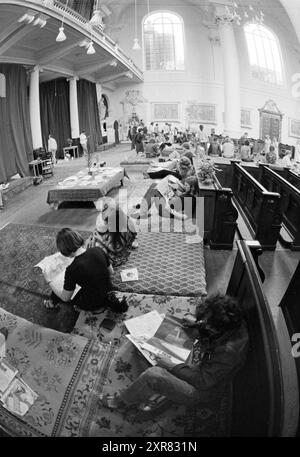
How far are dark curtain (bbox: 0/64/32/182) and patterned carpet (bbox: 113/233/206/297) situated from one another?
19.3 ft

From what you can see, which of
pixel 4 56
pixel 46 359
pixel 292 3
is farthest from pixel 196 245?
pixel 4 56

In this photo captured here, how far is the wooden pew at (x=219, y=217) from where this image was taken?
378 centimetres

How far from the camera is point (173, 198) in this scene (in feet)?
15.4

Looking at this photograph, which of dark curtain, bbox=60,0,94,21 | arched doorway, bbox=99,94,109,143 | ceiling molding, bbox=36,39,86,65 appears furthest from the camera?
arched doorway, bbox=99,94,109,143

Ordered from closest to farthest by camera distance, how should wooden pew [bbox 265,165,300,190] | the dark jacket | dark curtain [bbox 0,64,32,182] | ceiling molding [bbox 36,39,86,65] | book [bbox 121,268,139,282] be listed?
the dark jacket → book [bbox 121,268,139,282] → wooden pew [bbox 265,165,300,190] → dark curtain [bbox 0,64,32,182] → ceiling molding [bbox 36,39,86,65]

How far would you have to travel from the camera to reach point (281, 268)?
11.3 ft

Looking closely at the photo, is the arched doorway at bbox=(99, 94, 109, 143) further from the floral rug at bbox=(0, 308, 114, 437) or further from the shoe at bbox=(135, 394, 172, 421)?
the shoe at bbox=(135, 394, 172, 421)

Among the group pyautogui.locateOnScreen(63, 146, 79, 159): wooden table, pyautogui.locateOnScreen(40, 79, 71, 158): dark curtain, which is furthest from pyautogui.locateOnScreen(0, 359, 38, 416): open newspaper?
pyautogui.locateOnScreen(40, 79, 71, 158): dark curtain

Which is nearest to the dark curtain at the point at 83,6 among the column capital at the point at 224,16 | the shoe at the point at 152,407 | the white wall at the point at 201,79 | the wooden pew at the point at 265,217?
the white wall at the point at 201,79

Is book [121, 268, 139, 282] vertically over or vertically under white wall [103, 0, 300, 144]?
under

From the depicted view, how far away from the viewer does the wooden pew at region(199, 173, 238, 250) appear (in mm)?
3783

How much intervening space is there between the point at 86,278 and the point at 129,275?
0.99 meters

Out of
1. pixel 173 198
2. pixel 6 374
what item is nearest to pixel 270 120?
pixel 173 198
